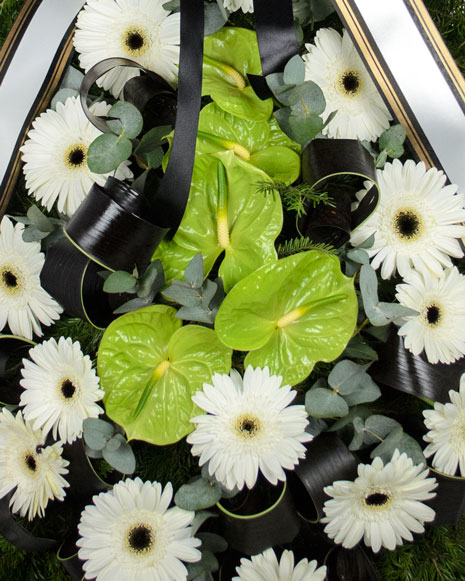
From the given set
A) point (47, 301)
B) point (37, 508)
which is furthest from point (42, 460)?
point (47, 301)

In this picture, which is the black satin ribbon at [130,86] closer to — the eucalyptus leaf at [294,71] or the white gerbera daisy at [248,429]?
the eucalyptus leaf at [294,71]

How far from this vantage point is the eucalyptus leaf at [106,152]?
530mm

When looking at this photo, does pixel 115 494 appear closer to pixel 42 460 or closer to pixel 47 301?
pixel 42 460

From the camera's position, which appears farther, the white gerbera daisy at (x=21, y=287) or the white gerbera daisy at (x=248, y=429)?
the white gerbera daisy at (x=21, y=287)

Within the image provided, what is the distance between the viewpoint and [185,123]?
52cm

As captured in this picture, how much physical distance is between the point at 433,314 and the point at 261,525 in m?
0.24

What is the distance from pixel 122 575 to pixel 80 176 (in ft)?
1.20

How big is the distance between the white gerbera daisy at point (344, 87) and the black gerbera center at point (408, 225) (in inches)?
3.3

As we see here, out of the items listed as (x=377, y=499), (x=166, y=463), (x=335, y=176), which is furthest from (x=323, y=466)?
(x=335, y=176)

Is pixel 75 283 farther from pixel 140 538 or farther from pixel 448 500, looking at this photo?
pixel 448 500

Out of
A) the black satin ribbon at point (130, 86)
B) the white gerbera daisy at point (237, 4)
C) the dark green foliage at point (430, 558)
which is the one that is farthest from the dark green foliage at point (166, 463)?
the white gerbera daisy at point (237, 4)

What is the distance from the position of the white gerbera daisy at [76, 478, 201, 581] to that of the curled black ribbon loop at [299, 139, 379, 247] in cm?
27

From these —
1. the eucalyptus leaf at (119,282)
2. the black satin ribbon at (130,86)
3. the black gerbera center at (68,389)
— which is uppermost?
the black satin ribbon at (130,86)

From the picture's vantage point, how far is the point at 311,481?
520 millimetres
